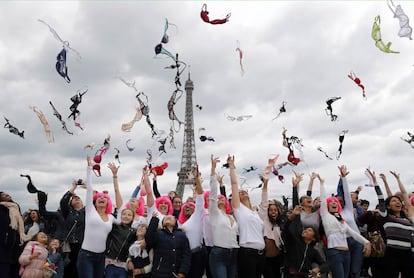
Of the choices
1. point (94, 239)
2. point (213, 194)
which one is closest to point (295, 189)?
point (213, 194)

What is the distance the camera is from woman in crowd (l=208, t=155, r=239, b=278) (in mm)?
7172

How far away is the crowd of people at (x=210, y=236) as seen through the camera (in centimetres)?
693

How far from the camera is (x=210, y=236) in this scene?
7680 mm

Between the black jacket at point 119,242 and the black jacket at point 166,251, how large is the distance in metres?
0.49

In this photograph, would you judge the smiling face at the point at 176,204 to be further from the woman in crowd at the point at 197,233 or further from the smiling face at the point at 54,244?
the smiling face at the point at 54,244

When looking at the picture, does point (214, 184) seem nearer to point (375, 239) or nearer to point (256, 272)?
point (256, 272)

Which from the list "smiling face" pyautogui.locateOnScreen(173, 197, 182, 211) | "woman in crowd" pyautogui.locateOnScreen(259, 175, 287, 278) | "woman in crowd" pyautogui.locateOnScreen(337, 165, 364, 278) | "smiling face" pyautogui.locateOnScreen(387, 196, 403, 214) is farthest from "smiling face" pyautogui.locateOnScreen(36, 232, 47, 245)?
"smiling face" pyautogui.locateOnScreen(387, 196, 403, 214)

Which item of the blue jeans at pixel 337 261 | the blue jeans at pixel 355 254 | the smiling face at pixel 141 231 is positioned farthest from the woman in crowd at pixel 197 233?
the blue jeans at pixel 355 254

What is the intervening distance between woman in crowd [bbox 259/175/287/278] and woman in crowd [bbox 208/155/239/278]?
972 mm

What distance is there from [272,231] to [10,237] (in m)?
4.56

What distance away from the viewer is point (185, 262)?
7000 millimetres

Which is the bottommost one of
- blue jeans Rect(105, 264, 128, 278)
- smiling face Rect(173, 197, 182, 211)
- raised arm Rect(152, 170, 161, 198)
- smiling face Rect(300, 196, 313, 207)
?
blue jeans Rect(105, 264, 128, 278)

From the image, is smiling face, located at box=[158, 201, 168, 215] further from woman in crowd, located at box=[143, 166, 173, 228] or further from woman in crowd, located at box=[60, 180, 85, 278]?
woman in crowd, located at box=[60, 180, 85, 278]

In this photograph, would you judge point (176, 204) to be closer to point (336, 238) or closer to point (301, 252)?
point (301, 252)
